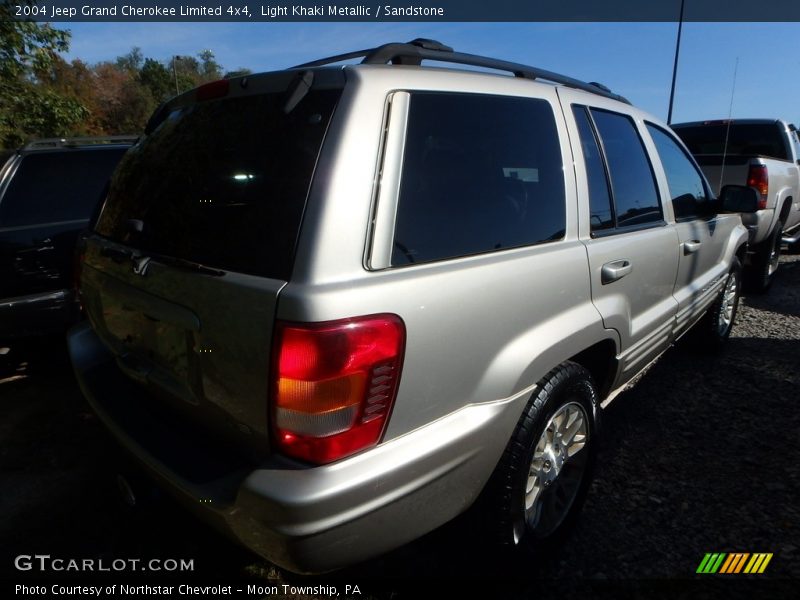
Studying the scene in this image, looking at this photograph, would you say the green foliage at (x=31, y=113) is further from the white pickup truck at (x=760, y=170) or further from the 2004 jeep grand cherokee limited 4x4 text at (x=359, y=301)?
the white pickup truck at (x=760, y=170)

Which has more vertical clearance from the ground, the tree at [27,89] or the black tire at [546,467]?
the tree at [27,89]

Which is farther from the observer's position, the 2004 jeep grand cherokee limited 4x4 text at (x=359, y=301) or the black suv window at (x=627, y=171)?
the black suv window at (x=627, y=171)

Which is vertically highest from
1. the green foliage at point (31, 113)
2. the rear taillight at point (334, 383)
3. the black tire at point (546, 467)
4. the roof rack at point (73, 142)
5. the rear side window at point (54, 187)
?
the green foliage at point (31, 113)

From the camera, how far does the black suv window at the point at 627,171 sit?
2.35 meters

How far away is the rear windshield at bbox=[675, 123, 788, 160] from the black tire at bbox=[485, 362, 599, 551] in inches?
236

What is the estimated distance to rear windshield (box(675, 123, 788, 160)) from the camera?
6.64 m

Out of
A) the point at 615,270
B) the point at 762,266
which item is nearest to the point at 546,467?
the point at 615,270

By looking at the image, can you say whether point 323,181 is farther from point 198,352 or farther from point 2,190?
point 2,190

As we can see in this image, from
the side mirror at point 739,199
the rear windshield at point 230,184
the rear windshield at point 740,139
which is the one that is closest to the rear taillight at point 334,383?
the rear windshield at point 230,184

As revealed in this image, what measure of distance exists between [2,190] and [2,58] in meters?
9.07

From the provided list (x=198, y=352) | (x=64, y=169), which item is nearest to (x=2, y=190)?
(x=64, y=169)

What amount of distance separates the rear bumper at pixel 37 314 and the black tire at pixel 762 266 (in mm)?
6781

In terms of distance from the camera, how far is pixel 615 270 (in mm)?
2158

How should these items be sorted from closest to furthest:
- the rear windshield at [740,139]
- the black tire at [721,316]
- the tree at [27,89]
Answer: the black tire at [721,316]
the rear windshield at [740,139]
the tree at [27,89]
